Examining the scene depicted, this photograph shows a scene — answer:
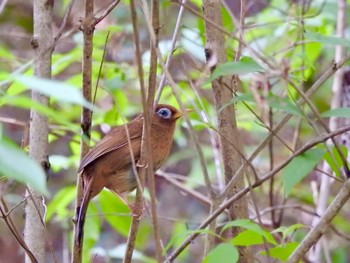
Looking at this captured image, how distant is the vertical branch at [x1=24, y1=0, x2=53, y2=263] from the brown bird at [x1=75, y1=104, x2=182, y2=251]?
823 millimetres

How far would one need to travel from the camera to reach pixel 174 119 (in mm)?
3572

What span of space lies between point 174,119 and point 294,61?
0.66m

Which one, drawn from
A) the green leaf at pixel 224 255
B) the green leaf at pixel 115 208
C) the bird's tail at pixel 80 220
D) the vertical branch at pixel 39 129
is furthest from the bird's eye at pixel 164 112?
the green leaf at pixel 224 255

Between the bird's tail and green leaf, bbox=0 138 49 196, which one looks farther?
the bird's tail

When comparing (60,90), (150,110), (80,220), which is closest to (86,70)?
(150,110)

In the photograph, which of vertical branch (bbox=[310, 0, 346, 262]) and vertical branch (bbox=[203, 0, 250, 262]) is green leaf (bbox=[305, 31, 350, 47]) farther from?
vertical branch (bbox=[310, 0, 346, 262])

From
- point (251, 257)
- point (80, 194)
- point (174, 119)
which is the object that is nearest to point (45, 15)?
point (80, 194)

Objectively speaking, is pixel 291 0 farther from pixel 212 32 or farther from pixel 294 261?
pixel 294 261

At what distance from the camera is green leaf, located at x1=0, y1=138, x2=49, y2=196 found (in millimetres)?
1107

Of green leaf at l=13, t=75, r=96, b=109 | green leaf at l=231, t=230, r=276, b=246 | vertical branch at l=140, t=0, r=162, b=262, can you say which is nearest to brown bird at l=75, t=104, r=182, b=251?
vertical branch at l=140, t=0, r=162, b=262

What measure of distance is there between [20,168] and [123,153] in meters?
2.36

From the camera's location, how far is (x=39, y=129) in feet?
7.88

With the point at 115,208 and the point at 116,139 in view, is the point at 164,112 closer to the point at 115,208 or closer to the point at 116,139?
the point at 116,139

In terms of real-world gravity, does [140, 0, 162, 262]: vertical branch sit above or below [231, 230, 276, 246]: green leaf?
above
